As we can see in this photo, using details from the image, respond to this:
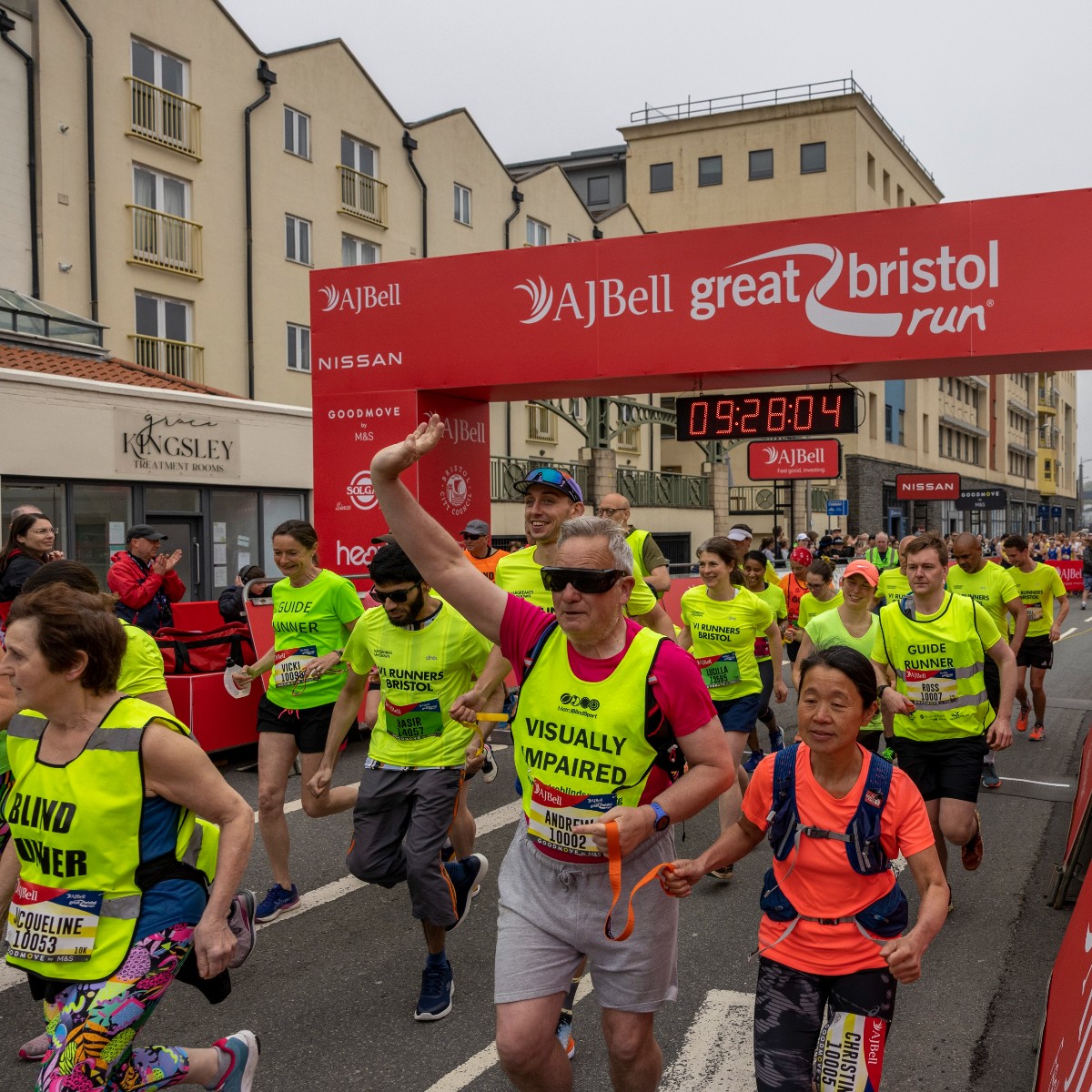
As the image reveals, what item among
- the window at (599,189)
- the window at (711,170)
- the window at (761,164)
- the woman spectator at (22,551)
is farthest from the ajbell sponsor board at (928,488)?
the woman spectator at (22,551)

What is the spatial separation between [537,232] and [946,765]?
3189 centimetres

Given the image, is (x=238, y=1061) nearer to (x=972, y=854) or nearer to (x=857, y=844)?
(x=857, y=844)

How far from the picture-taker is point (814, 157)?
47.2m

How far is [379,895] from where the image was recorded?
6.14m

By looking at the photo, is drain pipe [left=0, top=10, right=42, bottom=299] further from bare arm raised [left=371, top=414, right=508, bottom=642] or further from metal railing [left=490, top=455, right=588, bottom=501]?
bare arm raised [left=371, top=414, right=508, bottom=642]

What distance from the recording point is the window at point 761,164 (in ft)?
158

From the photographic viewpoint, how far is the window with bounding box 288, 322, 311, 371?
25.9 meters

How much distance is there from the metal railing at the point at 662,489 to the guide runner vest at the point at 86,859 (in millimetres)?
31056

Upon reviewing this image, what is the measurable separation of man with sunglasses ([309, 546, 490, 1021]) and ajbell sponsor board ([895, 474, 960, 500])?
91.4 feet

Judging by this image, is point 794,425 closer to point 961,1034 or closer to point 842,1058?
point 961,1034

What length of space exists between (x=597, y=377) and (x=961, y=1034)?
24.5 feet

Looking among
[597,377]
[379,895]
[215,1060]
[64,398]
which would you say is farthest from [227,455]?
[215,1060]

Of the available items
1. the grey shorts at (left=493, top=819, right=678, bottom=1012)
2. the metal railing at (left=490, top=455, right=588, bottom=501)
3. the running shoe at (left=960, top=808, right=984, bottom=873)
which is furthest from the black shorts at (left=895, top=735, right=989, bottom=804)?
the metal railing at (left=490, top=455, right=588, bottom=501)

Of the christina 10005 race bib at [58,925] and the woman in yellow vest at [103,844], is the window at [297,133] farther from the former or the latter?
the christina 10005 race bib at [58,925]
